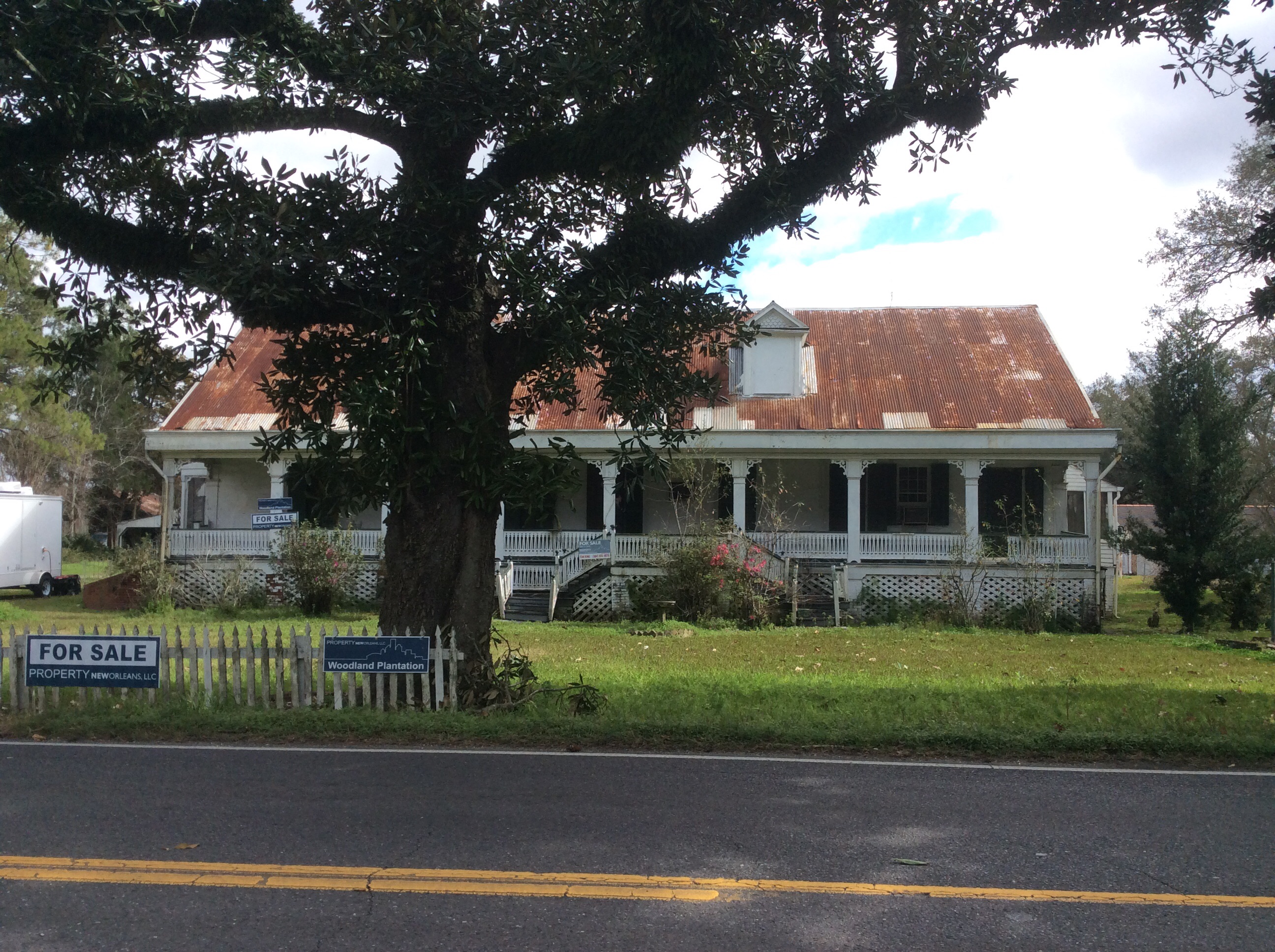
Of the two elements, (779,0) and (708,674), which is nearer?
(779,0)

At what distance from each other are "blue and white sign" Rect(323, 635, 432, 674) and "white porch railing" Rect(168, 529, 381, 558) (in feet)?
43.4

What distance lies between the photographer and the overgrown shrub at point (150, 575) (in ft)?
71.7

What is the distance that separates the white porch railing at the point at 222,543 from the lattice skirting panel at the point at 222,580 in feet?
0.58

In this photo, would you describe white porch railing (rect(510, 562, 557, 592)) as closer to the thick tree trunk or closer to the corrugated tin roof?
the corrugated tin roof

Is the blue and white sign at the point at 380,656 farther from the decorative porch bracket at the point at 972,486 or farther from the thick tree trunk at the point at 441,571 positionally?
the decorative porch bracket at the point at 972,486

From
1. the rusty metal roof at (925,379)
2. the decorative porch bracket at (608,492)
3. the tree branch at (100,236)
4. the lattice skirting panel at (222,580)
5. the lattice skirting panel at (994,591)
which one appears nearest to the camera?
the tree branch at (100,236)

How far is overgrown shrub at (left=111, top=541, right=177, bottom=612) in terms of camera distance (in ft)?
71.7

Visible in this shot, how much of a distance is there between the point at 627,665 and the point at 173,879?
906 centimetres

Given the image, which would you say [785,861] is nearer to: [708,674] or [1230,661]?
[708,674]

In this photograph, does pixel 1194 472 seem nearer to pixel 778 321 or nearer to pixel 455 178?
pixel 778 321

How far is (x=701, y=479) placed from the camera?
2155cm

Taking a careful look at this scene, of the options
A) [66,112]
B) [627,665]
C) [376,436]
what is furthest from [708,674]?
[66,112]

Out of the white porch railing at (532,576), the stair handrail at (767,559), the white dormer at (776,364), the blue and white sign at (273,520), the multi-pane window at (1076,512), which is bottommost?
the white porch railing at (532,576)

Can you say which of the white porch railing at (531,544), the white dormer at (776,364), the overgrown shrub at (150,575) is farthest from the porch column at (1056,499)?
the overgrown shrub at (150,575)
